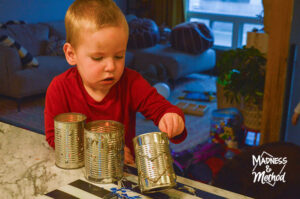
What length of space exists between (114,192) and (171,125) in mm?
205

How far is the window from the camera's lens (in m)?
5.03

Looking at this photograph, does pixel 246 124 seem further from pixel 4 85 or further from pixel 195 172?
pixel 4 85

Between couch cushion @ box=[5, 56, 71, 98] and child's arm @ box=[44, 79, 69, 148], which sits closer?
child's arm @ box=[44, 79, 69, 148]

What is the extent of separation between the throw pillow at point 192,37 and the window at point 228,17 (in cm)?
64

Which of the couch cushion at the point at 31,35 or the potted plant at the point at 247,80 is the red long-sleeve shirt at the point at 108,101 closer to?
the potted plant at the point at 247,80

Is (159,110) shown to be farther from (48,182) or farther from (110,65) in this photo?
(48,182)

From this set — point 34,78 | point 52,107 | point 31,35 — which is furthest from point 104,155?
point 31,35

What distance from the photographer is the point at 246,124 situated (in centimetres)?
280

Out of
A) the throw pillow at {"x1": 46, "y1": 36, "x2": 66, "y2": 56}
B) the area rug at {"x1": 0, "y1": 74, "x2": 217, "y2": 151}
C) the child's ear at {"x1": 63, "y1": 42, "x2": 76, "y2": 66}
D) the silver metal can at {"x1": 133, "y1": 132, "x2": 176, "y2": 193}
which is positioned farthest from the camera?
the throw pillow at {"x1": 46, "y1": 36, "x2": 66, "y2": 56}

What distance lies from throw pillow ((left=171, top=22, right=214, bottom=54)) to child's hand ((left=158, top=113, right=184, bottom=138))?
3.91m

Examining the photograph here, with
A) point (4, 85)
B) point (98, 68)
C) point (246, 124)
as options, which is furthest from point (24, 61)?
point (98, 68)

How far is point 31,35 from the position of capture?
4.27 m

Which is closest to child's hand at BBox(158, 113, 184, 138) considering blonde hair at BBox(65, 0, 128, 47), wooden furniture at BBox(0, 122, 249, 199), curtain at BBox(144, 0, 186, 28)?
wooden furniture at BBox(0, 122, 249, 199)

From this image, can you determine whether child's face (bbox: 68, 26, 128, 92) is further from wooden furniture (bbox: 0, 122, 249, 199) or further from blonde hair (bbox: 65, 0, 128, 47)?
wooden furniture (bbox: 0, 122, 249, 199)
